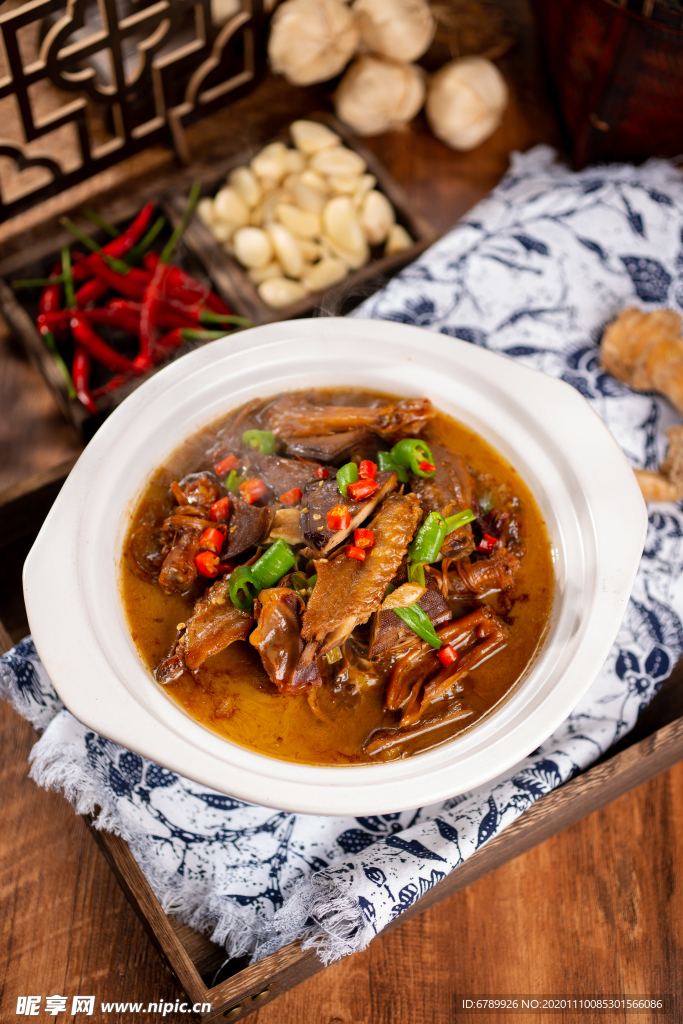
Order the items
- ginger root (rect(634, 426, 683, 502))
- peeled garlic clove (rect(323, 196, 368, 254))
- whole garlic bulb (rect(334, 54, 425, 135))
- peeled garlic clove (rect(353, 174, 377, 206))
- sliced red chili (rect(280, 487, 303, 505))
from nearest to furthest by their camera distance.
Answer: sliced red chili (rect(280, 487, 303, 505))
ginger root (rect(634, 426, 683, 502))
peeled garlic clove (rect(323, 196, 368, 254))
peeled garlic clove (rect(353, 174, 377, 206))
whole garlic bulb (rect(334, 54, 425, 135))

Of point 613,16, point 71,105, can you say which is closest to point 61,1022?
point 71,105

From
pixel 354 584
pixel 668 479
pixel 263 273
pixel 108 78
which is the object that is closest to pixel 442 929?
pixel 354 584

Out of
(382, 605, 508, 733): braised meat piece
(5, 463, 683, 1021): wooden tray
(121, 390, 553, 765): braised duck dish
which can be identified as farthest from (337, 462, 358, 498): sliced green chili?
(5, 463, 683, 1021): wooden tray

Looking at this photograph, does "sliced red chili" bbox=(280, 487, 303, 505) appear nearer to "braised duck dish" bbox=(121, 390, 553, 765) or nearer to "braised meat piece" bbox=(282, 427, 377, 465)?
"braised duck dish" bbox=(121, 390, 553, 765)

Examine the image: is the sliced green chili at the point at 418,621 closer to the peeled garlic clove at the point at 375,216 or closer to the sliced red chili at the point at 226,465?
the sliced red chili at the point at 226,465

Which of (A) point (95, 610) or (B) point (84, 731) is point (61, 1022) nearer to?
(B) point (84, 731)

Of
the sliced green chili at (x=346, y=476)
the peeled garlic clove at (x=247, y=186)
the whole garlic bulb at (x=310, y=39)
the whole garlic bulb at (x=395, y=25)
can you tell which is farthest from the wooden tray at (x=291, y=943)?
the whole garlic bulb at (x=395, y=25)
